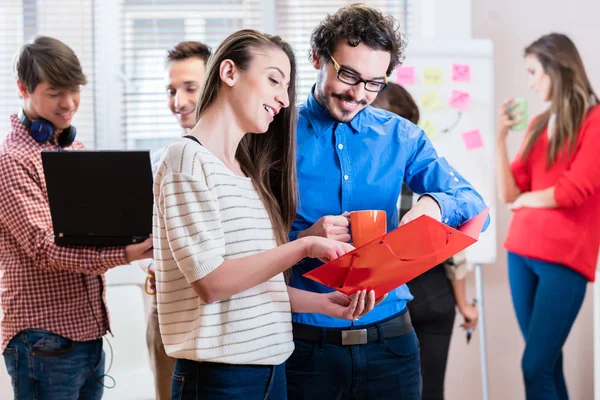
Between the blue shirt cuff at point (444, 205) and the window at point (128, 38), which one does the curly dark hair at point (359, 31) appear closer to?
the blue shirt cuff at point (444, 205)

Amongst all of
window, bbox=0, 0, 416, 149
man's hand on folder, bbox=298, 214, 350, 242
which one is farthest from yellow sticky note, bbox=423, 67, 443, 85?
man's hand on folder, bbox=298, 214, 350, 242

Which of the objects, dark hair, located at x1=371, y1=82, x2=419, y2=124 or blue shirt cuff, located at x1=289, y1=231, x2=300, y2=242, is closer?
blue shirt cuff, located at x1=289, y1=231, x2=300, y2=242

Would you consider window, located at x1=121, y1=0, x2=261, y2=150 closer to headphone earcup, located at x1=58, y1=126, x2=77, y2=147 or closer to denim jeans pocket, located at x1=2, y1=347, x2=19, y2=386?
headphone earcup, located at x1=58, y1=126, x2=77, y2=147

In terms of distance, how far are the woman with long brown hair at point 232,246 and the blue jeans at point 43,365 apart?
31.9 inches

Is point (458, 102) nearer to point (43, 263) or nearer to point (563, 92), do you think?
point (563, 92)

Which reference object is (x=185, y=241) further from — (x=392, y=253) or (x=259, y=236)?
(x=392, y=253)

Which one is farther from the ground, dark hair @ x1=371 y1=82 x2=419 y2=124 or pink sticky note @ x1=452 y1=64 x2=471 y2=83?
pink sticky note @ x1=452 y1=64 x2=471 y2=83

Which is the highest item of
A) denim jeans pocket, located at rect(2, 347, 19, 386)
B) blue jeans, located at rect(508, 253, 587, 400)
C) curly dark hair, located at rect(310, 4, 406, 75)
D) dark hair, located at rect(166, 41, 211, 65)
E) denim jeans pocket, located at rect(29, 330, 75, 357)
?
dark hair, located at rect(166, 41, 211, 65)

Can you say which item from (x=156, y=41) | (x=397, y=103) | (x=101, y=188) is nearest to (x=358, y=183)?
(x=101, y=188)

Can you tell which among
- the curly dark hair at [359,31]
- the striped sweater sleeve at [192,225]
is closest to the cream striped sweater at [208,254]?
the striped sweater sleeve at [192,225]

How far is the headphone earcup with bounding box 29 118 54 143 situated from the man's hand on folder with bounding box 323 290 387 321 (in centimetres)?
105

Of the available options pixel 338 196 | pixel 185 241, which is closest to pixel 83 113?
pixel 338 196

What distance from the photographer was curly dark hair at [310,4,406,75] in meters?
1.56

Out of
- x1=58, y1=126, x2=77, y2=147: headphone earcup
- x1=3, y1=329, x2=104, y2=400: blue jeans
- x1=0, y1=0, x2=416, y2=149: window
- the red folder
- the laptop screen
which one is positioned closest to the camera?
the red folder
